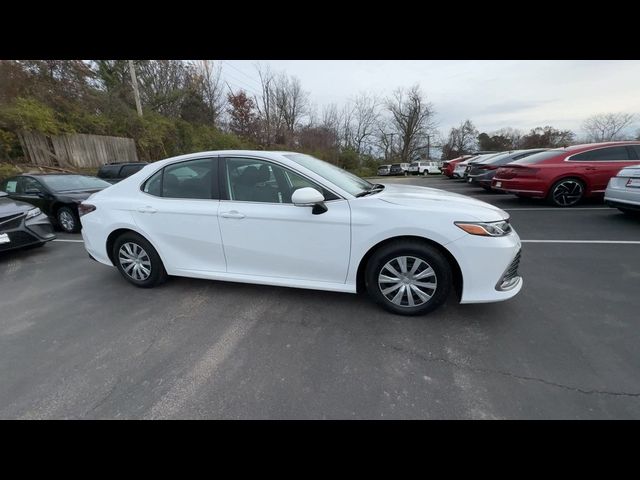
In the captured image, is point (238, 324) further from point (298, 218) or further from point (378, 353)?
point (378, 353)

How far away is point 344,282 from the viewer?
2830mm

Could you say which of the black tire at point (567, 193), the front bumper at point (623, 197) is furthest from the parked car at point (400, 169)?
the front bumper at point (623, 197)

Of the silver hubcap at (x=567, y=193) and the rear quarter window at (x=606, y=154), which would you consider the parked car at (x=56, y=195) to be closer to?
the silver hubcap at (x=567, y=193)

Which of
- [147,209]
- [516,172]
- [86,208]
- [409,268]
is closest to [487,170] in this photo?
[516,172]

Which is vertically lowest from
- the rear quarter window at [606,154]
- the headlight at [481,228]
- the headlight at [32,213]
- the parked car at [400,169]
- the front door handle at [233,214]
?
the parked car at [400,169]

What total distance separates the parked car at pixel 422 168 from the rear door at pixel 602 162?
2626 centimetres

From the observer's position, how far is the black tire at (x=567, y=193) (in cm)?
727

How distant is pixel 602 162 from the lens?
281 inches

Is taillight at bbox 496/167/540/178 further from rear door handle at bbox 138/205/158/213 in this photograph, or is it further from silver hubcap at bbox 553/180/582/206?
rear door handle at bbox 138/205/158/213

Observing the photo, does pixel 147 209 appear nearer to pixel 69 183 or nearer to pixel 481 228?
pixel 481 228

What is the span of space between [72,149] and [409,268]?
1621 centimetres
